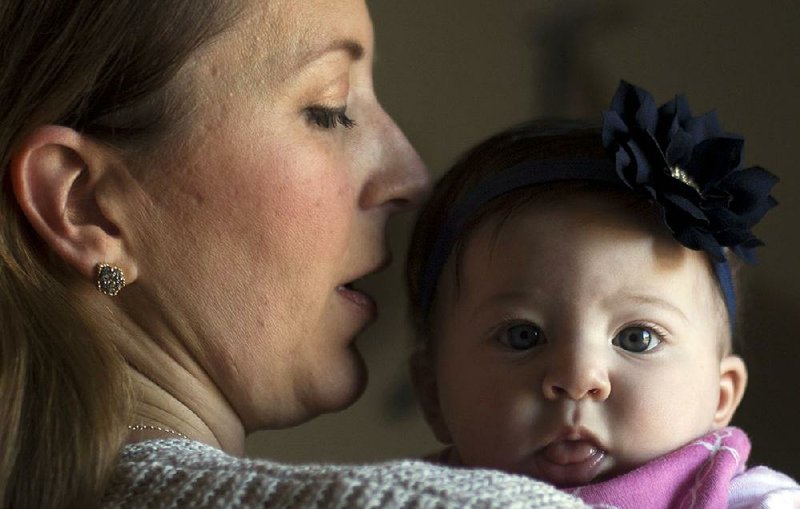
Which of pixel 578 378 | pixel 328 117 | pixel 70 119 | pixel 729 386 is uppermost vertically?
pixel 328 117

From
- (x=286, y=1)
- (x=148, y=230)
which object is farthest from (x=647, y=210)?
(x=148, y=230)

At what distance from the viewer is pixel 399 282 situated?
2023 mm

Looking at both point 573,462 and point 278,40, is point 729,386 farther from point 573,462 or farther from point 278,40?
point 278,40

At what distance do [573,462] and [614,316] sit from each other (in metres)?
0.20

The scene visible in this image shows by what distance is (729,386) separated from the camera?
168 centimetres

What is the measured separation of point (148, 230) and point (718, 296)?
0.82 metres

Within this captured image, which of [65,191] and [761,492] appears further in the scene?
[761,492]

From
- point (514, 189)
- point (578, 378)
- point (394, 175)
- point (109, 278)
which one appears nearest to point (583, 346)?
point (578, 378)

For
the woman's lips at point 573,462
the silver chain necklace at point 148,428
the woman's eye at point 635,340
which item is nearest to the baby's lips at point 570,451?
the woman's lips at point 573,462

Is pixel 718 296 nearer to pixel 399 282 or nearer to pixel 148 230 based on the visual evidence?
pixel 399 282

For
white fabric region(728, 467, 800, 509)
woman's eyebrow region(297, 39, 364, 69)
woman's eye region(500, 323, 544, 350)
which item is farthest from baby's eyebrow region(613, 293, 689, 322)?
woman's eyebrow region(297, 39, 364, 69)

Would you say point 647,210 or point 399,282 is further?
point 399,282

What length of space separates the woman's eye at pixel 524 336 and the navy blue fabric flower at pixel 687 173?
234 mm

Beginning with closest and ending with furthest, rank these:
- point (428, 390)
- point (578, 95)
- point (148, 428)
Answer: point (148, 428)
point (428, 390)
point (578, 95)
